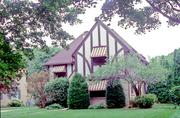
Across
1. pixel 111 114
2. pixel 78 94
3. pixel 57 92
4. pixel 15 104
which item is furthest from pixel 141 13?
pixel 15 104

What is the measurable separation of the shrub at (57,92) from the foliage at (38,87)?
0.53 meters

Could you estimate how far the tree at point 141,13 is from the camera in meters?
16.2

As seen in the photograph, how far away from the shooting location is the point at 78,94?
40281 mm

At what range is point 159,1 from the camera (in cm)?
1664

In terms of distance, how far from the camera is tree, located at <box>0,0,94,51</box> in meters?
18.8

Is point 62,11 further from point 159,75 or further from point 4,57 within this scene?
point 159,75

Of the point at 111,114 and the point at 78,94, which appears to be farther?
the point at 78,94

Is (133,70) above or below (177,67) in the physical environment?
below

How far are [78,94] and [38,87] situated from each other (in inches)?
201

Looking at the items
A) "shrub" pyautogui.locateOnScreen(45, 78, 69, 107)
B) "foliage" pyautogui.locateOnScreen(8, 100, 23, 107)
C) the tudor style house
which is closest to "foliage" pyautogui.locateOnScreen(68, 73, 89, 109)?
the tudor style house

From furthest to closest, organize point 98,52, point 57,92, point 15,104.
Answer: point 15,104 < point 57,92 < point 98,52

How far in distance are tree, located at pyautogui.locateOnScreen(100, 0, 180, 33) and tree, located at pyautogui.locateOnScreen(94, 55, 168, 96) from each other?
1900 cm

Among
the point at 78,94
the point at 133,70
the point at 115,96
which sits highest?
the point at 133,70

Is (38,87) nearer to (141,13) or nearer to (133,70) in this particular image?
(133,70)
